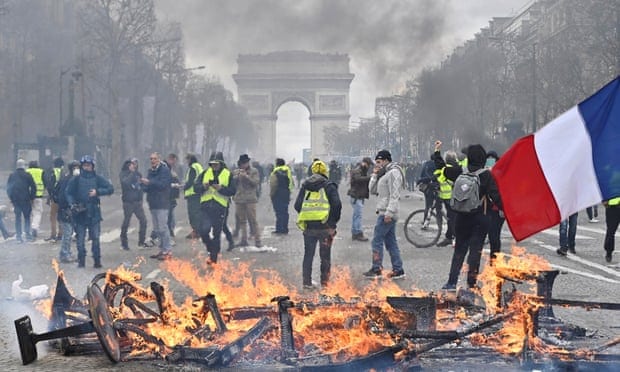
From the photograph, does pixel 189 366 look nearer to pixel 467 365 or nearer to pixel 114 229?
pixel 467 365

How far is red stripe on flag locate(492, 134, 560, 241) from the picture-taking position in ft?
17.7

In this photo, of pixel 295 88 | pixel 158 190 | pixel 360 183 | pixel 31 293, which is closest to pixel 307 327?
pixel 31 293

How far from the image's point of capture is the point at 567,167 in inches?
208

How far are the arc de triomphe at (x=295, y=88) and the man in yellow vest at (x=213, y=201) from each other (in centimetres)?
9593

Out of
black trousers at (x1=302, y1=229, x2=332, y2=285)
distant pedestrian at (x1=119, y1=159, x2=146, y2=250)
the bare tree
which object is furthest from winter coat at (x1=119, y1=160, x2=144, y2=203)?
the bare tree

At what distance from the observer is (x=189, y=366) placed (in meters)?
5.44

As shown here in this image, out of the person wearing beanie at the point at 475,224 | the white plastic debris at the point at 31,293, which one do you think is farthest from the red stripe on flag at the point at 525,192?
the white plastic debris at the point at 31,293

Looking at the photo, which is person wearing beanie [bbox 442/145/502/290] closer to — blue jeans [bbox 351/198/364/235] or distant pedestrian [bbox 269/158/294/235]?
blue jeans [bbox 351/198/364/235]

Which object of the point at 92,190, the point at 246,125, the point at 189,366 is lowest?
the point at 189,366

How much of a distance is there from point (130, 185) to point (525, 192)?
9298mm

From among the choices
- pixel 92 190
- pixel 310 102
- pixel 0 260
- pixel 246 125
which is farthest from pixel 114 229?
pixel 310 102

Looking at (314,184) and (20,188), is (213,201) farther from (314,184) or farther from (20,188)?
(20,188)

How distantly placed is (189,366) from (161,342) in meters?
0.27

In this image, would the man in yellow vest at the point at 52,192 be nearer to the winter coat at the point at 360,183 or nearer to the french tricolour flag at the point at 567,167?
the winter coat at the point at 360,183
